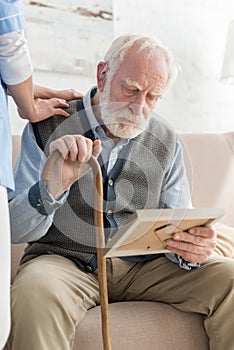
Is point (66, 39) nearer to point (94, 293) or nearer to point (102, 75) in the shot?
point (102, 75)

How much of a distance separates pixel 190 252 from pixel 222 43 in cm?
179

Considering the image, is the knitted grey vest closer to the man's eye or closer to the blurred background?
the man's eye

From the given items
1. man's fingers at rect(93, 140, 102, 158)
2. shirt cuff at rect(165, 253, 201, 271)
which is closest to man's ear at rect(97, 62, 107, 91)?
man's fingers at rect(93, 140, 102, 158)

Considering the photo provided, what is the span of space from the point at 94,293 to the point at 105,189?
290mm

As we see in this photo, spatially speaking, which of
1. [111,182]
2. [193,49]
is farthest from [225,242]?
[193,49]

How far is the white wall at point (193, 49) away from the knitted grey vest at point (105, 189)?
44.1 inches

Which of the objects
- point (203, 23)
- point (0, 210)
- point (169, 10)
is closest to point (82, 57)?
point (169, 10)

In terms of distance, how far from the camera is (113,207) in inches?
61.4

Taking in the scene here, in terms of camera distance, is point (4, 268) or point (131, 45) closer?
point (4, 268)

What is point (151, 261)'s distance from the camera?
158cm

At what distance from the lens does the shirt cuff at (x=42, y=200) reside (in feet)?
4.23

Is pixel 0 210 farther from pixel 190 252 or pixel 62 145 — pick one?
pixel 190 252

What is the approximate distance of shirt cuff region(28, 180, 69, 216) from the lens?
1289mm

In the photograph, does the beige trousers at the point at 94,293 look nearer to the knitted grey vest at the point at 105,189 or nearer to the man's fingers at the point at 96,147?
the knitted grey vest at the point at 105,189
